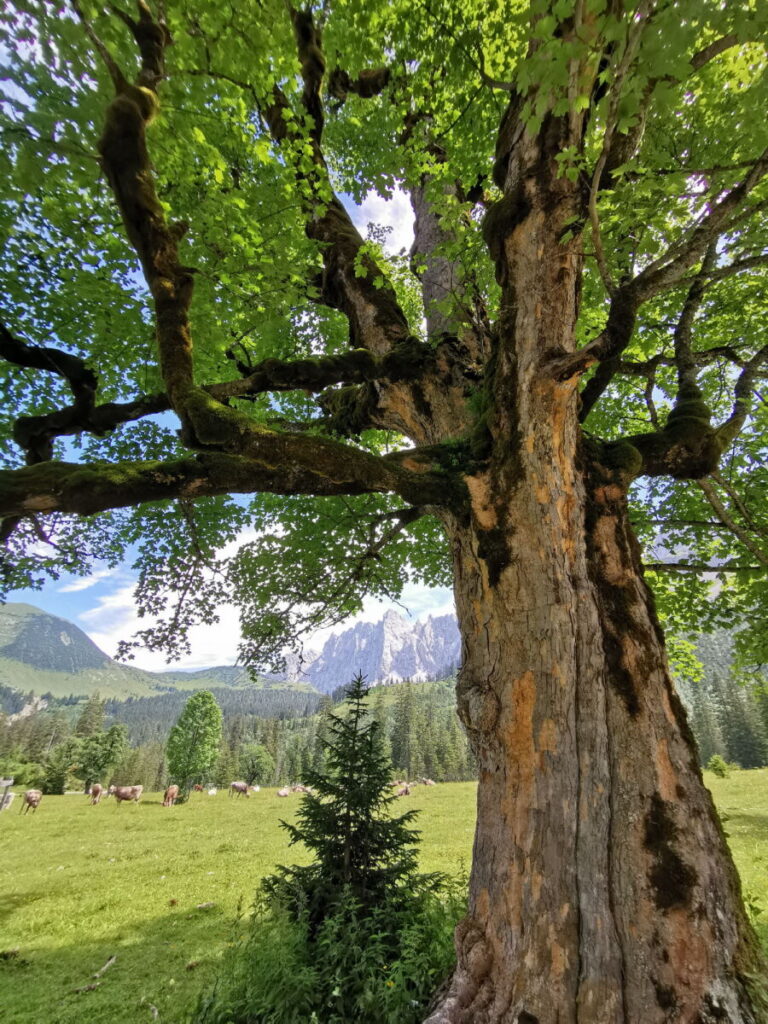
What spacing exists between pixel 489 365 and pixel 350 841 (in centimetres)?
696

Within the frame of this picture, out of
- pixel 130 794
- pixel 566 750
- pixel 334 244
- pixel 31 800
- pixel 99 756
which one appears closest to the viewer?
pixel 566 750

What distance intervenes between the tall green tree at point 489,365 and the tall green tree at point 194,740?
149 feet

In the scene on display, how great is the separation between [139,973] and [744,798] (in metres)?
28.7

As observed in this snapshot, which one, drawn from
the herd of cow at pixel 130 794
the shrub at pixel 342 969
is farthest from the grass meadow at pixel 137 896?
the herd of cow at pixel 130 794

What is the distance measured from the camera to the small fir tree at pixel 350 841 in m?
6.36

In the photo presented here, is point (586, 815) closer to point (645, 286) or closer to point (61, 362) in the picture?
point (645, 286)

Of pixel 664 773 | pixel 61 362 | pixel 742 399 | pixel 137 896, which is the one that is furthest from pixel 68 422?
pixel 137 896

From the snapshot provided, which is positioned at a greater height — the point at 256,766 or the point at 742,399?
the point at 742,399

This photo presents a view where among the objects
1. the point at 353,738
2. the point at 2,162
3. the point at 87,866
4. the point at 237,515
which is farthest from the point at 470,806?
the point at 2,162

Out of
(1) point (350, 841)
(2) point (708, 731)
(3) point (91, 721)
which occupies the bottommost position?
(3) point (91, 721)

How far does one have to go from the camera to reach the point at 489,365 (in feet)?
15.1

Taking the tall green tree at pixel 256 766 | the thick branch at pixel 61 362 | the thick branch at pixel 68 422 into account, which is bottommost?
the tall green tree at pixel 256 766

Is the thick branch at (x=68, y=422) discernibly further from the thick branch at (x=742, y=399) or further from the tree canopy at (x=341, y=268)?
the thick branch at (x=742, y=399)

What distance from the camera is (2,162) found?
4086 millimetres
